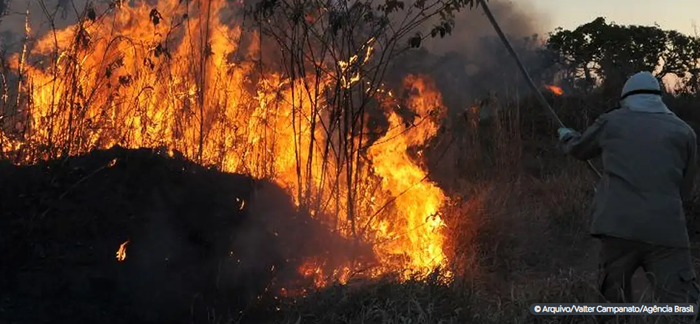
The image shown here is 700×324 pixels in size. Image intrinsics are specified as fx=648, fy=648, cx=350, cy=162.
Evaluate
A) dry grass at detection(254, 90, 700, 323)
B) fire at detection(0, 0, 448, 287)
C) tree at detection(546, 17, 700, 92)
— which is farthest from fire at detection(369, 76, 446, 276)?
tree at detection(546, 17, 700, 92)

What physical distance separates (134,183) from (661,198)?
3673 mm

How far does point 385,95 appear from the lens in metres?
6.21

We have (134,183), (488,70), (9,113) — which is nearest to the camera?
(134,183)

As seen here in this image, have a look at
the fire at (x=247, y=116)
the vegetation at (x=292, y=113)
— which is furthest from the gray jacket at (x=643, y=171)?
the fire at (x=247, y=116)

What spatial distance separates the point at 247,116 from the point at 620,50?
15.8 metres

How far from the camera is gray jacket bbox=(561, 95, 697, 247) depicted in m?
3.55

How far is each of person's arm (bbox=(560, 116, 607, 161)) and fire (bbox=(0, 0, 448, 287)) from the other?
1.95m

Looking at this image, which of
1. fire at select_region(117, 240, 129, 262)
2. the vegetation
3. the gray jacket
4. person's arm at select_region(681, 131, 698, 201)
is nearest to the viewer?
the gray jacket

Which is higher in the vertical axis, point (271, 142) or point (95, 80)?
point (95, 80)

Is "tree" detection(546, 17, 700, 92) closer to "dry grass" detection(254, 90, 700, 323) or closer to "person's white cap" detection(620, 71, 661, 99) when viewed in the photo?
"dry grass" detection(254, 90, 700, 323)

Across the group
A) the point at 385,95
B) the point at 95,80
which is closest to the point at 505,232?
the point at 385,95

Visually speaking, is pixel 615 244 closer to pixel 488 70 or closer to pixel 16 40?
pixel 16 40

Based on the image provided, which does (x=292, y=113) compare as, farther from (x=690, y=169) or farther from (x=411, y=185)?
(x=690, y=169)

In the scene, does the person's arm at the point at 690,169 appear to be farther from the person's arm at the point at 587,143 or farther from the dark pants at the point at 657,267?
the person's arm at the point at 587,143
